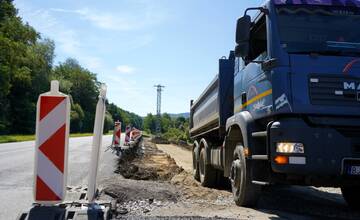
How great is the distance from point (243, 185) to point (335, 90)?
2.19 meters

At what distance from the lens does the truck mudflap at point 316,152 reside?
611cm

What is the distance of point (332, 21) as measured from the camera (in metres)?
7.00

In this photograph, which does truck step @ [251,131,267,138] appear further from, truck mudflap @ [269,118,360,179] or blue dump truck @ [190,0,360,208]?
truck mudflap @ [269,118,360,179]

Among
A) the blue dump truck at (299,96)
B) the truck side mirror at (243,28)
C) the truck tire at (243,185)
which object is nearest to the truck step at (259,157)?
the blue dump truck at (299,96)

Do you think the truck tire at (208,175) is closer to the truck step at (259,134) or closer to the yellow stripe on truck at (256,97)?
the yellow stripe on truck at (256,97)

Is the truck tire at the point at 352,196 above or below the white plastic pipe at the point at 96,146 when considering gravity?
below

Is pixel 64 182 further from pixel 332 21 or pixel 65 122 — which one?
pixel 332 21

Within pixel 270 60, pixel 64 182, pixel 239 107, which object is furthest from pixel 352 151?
pixel 64 182

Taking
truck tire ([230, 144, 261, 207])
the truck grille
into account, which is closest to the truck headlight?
the truck grille

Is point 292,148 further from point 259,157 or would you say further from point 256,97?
point 256,97

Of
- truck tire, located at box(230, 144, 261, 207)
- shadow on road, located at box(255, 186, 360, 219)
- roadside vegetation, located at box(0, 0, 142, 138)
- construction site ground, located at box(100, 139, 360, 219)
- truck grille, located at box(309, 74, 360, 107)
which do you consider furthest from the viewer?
roadside vegetation, located at box(0, 0, 142, 138)

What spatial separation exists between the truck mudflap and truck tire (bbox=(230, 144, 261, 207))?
125 cm

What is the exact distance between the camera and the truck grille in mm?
6336

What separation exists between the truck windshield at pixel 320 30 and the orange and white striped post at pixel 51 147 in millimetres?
3389
